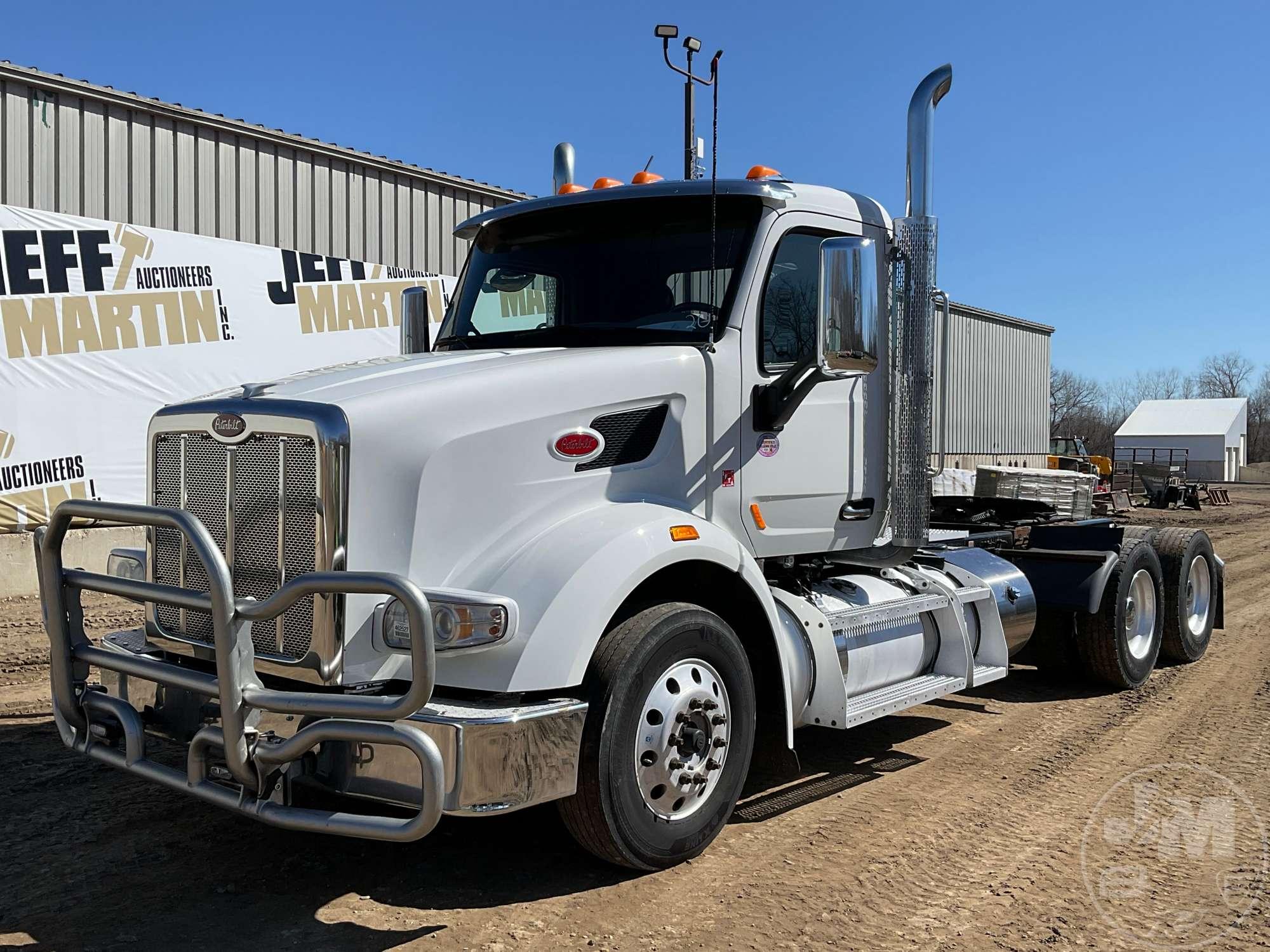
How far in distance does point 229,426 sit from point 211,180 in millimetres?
9406

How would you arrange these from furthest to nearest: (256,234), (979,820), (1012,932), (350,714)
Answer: (256,234) < (979,820) < (1012,932) < (350,714)

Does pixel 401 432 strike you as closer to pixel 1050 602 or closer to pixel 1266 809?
pixel 1266 809

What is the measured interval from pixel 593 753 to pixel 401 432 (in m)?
1.21

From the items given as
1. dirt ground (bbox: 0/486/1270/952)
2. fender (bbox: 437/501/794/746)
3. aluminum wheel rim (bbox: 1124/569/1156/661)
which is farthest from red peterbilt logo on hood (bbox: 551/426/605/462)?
aluminum wheel rim (bbox: 1124/569/1156/661)

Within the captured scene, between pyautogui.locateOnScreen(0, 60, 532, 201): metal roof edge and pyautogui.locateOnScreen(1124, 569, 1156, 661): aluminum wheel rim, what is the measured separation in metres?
10.1

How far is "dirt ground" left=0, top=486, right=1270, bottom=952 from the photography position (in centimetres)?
341

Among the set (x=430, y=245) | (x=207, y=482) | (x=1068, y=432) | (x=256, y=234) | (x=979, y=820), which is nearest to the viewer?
(x=207, y=482)

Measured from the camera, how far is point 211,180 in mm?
11820

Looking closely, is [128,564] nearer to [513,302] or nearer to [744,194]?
[513,302]

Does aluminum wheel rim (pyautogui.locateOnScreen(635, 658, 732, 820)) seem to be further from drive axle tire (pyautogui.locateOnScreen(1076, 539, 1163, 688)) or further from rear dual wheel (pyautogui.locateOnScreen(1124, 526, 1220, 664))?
rear dual wheel (pyautogui.locateOnScreen(1124, 526, 1220, 664))

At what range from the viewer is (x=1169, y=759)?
543cm

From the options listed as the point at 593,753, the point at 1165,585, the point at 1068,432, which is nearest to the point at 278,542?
the point at 593,753

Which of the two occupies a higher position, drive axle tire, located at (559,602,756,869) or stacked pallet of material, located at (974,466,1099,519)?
stacked pallet of material, located at (974,466,1099,519)

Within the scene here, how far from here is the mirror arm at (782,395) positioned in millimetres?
4562
